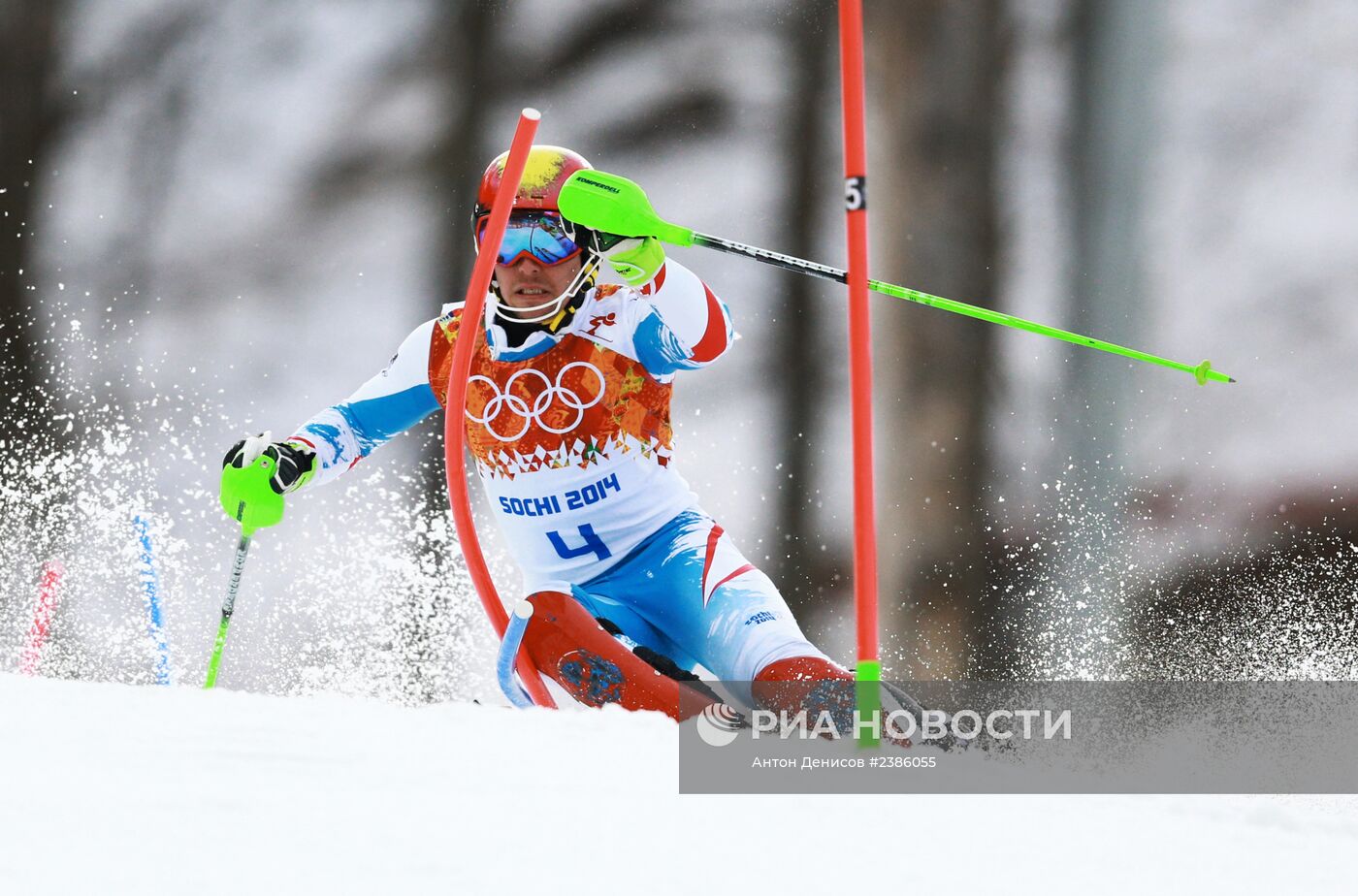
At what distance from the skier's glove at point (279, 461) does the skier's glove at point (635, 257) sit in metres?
0.49

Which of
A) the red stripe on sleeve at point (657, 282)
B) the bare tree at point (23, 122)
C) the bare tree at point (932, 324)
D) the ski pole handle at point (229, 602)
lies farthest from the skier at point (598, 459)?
the bare tree at point (23, 122)

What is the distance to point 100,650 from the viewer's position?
3.24 metres

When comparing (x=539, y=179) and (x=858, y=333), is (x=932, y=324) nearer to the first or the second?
(x=539, y=179)

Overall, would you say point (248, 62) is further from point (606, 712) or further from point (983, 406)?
point (606, 712)

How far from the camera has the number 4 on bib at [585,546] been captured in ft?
5.10

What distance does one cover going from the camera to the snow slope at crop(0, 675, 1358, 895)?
58 centimetres

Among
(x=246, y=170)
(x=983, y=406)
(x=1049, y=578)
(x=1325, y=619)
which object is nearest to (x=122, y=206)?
(x=246, y=170)

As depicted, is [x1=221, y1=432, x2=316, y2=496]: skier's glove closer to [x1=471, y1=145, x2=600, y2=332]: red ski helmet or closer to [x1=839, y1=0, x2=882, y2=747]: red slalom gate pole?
[x1=471, y1=145, x2=600, y2=332]: red ski helmet

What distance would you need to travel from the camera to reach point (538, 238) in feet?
4.90

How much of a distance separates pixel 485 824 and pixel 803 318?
2587 mm

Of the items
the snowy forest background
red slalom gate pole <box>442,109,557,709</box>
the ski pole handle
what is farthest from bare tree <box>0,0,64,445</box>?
red slalom gate pole <box>442,109,557,709</box>

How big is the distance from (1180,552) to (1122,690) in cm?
51

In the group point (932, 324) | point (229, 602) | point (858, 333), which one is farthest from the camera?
point (932, 324)

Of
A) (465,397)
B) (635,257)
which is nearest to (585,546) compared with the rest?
(465,397)
